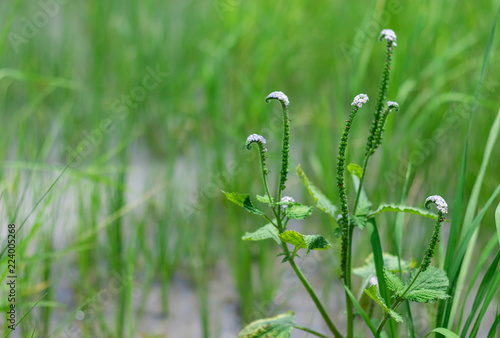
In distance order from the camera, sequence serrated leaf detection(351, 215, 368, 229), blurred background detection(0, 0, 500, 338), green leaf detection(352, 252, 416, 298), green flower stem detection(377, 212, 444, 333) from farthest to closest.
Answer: blurred background detection(0, 0, 500, 338), green leaf detection(352, 252, 416, 298), serrated leaf detection(351, 215, 368, 229), green flower stem detection(377, 212, 444, 333)

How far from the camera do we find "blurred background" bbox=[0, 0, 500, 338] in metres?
1.66

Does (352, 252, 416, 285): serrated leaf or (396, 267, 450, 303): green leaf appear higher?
(352, 252, 416, 285): serrated leaf

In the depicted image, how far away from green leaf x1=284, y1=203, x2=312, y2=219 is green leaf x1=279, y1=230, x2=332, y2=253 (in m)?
0.03

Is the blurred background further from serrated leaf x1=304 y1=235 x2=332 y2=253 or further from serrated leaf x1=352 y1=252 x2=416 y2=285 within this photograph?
serrated leaf x1=304 y1=235 x2=332 y2=253

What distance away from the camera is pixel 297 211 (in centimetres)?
93

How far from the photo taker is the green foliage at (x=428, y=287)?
90cm

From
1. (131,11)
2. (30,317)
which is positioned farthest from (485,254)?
(131,11)

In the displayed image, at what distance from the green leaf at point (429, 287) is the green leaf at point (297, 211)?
0.22 meters

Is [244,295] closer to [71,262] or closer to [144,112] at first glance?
[71,262]

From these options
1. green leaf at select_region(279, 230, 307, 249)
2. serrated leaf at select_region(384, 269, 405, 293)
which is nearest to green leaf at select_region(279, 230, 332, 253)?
green leaf at select_region(279, 230, 307, 249)

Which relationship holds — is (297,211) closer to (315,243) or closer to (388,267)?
(315,243)

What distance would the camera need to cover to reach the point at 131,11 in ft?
8.85

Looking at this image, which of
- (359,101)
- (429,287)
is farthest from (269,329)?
(359,101)

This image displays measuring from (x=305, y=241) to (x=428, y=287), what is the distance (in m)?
0.23
